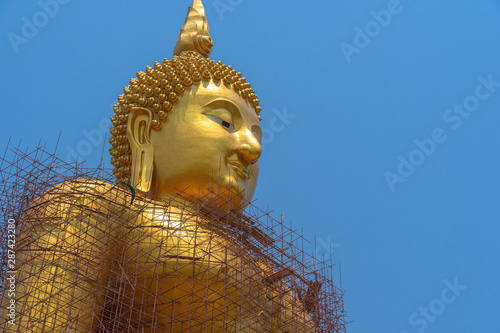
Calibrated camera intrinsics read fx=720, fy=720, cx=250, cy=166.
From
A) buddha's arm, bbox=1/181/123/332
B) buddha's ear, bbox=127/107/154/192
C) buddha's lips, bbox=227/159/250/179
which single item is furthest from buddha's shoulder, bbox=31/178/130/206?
buddha's lips, bbox=227/159/250/179

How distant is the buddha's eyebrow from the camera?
353 inches

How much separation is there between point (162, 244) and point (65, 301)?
1218 mm

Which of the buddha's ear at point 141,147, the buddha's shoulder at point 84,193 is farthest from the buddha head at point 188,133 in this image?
the buddha's shoulder at point 84,193

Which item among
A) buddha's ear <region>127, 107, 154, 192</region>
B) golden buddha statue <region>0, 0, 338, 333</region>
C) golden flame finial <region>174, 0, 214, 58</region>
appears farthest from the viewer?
golden flame finial <region>174, 0, 214, 58</region>

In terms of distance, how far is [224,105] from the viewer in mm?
9016

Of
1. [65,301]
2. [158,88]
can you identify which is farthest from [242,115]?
[65,301]

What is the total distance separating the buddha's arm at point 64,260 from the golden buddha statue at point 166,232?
0.04 ft

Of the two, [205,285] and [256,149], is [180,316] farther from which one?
[256,149]

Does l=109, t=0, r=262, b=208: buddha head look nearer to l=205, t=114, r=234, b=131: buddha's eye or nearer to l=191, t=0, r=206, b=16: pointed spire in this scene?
l=205, t=114, r=234, b=131: buddha's eye

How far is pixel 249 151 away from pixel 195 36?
7.58 ft

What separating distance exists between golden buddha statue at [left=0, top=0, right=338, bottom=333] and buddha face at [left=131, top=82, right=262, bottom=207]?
1cm

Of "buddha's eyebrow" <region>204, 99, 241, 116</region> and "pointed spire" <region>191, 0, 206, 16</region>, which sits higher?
"pointed spire" <region>191, 0, 206, 16</region>

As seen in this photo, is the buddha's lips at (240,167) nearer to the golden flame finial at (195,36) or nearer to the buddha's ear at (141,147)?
the buddha's ear at (141,147)

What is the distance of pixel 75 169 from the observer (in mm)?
8570
